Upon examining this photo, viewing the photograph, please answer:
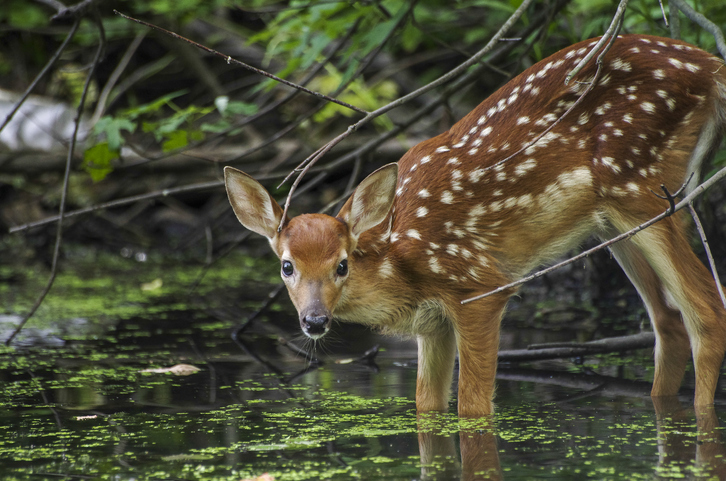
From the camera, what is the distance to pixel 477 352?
14.3 feet

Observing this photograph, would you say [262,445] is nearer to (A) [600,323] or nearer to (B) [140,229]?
(A) [600,323]

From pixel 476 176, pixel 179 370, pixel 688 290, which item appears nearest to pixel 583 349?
pixel 688 290

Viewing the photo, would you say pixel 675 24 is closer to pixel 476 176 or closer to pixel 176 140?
pixel 476 176

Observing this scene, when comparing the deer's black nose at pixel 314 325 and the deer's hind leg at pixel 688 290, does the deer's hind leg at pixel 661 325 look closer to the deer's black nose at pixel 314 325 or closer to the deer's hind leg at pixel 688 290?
→ the deer's hind leg at pixel 688 290

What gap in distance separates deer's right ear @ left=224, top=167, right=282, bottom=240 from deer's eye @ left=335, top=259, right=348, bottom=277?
370 millimetres

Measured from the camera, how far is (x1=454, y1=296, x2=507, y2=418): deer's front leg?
4281mm

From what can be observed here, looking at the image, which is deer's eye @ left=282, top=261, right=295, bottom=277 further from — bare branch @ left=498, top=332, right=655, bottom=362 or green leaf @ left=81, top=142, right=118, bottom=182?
green leaf @ left=81, top=142, right=118, bottom=182

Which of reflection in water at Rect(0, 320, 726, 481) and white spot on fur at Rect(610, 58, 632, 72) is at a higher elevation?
white spot on fur at Rect(610, 58, 632, 72)

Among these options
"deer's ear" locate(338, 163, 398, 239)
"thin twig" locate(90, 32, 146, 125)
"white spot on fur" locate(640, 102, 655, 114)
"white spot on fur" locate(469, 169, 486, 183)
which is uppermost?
"thin twig" locate(90, 32, 146, 125)

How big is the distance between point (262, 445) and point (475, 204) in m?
1.66

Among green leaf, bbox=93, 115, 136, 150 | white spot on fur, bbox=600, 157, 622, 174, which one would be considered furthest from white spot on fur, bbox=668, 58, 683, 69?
green leaf, bbox=93, 115, 136, 150

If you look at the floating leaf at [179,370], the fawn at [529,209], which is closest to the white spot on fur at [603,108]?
the fawn at [529,209]

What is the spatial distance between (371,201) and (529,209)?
856 millimetres

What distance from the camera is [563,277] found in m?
8.29
